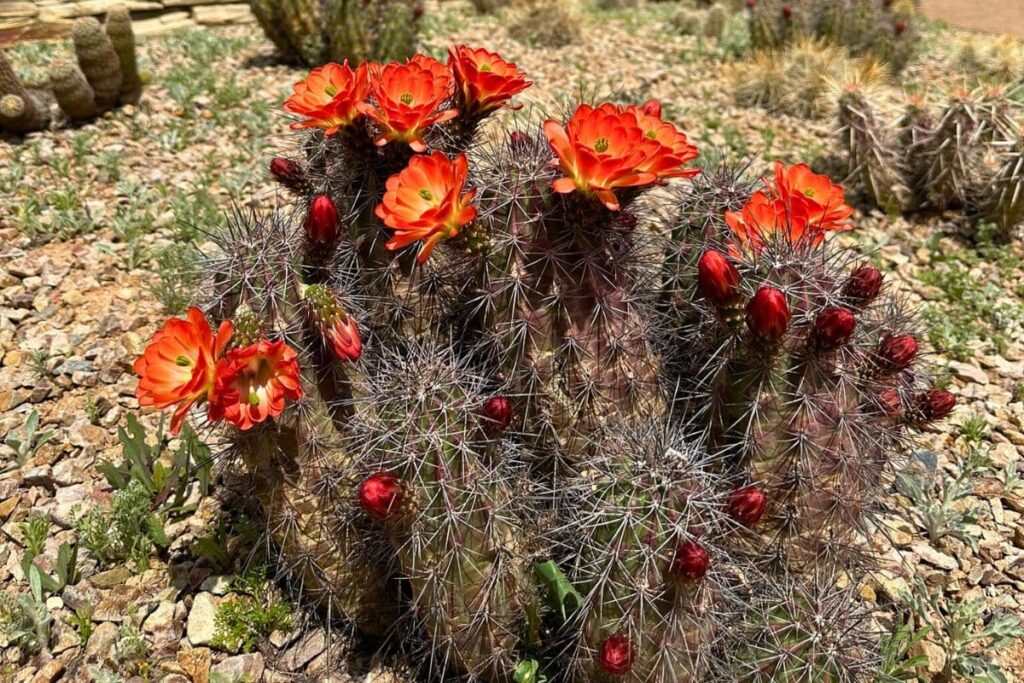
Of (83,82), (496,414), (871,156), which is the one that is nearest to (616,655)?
(496,414)

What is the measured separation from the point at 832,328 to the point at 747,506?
0.54 meters

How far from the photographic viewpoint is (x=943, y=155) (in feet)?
15.5

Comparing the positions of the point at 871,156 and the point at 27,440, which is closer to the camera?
the point at 27,440

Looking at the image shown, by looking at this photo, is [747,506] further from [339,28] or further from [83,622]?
[339,28]

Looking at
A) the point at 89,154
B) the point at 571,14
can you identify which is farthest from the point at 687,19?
the point at 89,154

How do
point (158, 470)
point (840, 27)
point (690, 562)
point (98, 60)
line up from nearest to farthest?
point (690, 562) < point (158, 470) < point (98, 60) < point (840, 27)

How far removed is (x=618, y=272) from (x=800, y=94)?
5554 mm

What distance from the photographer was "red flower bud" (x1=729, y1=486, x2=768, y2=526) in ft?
6.28

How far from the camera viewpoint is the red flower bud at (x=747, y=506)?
6.28ft

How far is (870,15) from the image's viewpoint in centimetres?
826

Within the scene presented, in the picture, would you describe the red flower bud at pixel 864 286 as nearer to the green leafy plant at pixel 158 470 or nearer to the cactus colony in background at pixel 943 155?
the green leafy plant at pixel 158 470

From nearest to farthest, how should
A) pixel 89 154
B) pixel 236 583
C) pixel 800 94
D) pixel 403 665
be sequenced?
pixel 403 665 → pixel 236 583 → pixel 89 154 → pixel 800 94

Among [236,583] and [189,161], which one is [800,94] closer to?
[189,161]

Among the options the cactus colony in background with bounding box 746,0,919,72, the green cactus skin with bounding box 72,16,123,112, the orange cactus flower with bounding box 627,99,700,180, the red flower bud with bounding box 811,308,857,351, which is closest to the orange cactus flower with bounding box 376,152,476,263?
the orange cactus flower with bounding box 627,99,700,180
